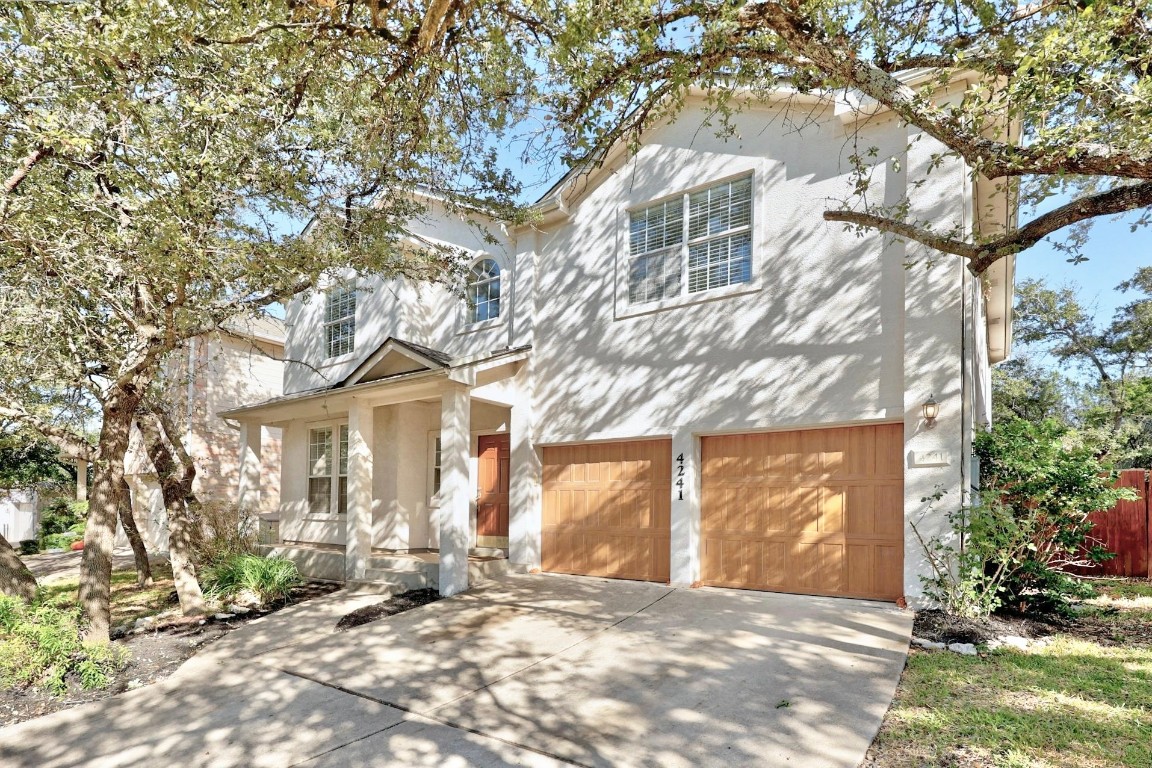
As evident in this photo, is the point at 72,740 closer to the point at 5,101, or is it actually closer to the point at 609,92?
the point at 5,101

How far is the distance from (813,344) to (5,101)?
350 inches

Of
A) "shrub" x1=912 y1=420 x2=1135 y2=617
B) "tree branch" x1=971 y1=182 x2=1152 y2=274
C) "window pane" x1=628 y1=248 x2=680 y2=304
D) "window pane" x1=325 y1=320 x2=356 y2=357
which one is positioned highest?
"window pane" x1=628 y1=248 x2=680 y2=304

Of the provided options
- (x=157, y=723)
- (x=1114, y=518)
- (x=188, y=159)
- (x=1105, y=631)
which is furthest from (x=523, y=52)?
(x=1114, y=518)

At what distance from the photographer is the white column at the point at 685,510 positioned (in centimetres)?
917

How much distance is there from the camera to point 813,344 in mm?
8398

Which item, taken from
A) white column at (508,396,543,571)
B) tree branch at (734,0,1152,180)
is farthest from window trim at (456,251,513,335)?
tree branch at (734,0,1152,180)

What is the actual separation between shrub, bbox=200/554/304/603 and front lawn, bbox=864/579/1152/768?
27.2 ft

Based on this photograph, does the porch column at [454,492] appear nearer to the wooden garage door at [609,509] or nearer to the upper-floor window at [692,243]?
the wooden garage door at [609,509]

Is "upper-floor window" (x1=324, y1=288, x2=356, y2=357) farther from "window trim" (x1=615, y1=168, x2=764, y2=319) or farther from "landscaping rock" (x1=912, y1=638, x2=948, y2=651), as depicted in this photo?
"landscaping rock" (x1=912, y1=638, x2=948, y2=651)

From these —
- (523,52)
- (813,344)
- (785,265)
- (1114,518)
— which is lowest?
(1114,518)

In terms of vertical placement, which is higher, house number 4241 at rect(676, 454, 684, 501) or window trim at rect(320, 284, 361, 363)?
window trim at rect(320, 284, 361, 363)

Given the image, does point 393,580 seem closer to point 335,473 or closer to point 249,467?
point 335,473

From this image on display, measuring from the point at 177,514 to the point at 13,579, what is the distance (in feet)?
6.55

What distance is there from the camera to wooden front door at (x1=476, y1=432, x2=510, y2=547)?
11.7 m
